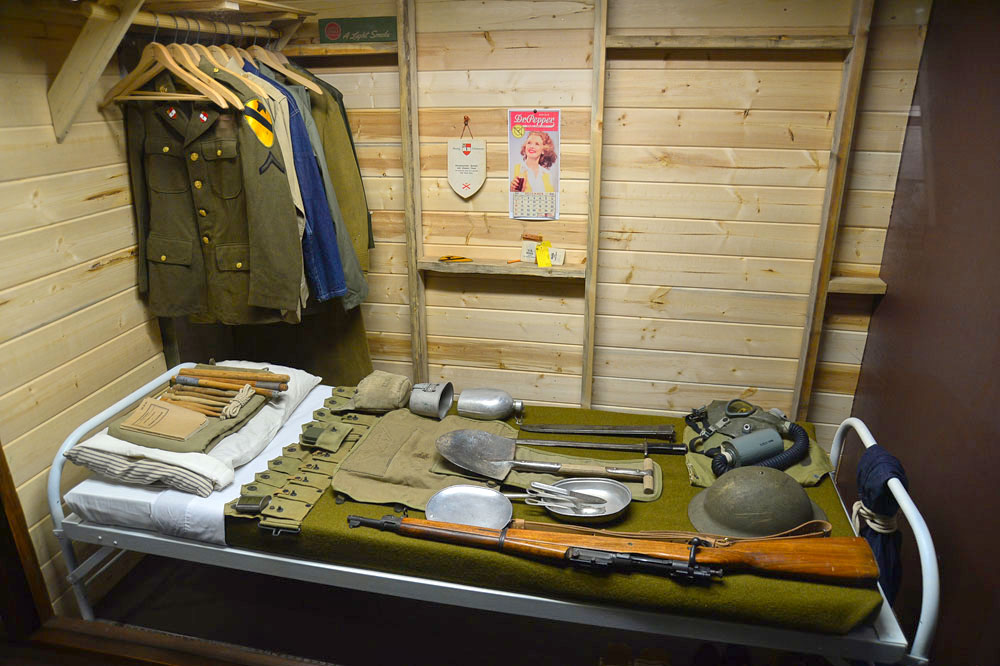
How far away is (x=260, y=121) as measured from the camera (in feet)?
7.72

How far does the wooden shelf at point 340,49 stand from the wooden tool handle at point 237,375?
1.42m

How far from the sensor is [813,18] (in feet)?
8.33

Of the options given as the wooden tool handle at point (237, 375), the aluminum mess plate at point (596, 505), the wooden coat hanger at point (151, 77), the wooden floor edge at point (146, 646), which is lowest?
the wooden floor edge at point (146, 646)

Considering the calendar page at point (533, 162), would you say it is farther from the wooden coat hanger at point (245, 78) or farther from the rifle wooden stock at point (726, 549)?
the rifle wooden stock at point (726, 549)

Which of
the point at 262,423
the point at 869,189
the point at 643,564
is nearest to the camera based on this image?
the point at 643,564

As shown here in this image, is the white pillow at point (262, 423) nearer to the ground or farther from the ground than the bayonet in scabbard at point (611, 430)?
farther from the ground

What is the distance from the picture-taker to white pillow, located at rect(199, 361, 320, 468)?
7.10 ft

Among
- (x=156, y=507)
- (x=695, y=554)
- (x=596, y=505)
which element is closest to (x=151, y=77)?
(x=156, y=507)

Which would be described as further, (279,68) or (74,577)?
(279,68)

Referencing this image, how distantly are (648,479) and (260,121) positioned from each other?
1800mm

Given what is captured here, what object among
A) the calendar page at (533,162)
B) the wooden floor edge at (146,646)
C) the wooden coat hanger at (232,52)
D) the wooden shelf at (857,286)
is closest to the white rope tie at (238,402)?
the wooden floor edge at (146,646)

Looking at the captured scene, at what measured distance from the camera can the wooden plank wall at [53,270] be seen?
2.02m

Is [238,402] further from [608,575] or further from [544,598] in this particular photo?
[608,575]

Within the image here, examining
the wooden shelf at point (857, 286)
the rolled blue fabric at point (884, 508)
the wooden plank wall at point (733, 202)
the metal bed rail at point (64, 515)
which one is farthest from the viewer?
the wooden shelf at point (857, 286)
